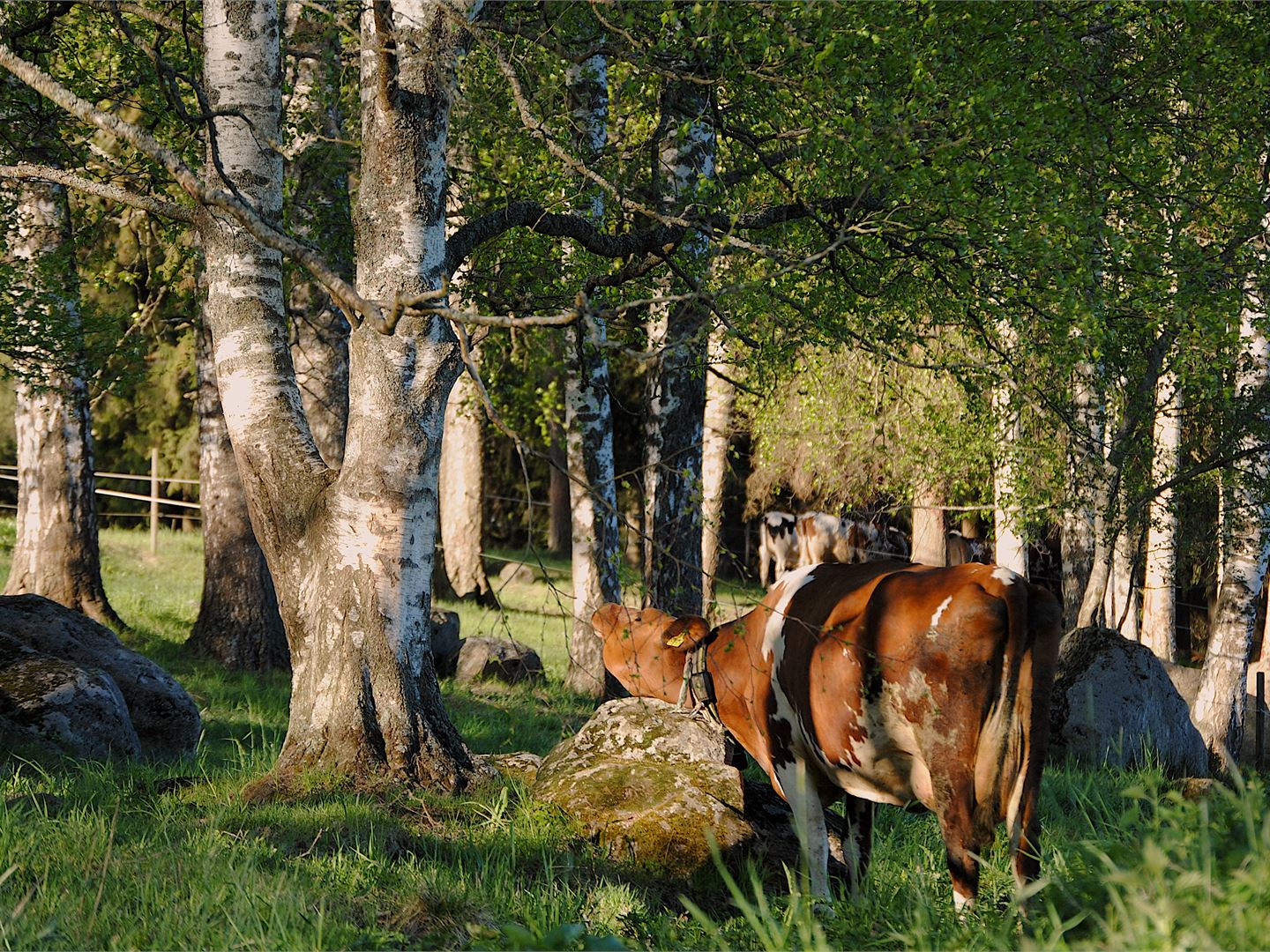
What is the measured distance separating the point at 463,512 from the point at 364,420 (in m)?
17.2

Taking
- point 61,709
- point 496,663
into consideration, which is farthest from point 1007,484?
point 61,709

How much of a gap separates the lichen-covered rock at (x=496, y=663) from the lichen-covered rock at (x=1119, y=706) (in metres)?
6.35

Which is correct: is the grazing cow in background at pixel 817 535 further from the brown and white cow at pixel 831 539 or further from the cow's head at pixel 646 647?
the cow's head at pixel 646 647

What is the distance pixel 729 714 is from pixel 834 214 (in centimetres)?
429

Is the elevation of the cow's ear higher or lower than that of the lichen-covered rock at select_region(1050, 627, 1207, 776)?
higher

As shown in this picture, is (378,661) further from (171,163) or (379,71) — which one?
(379,71)

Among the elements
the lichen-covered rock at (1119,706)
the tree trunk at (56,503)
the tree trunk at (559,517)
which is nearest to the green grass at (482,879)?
the lichen-covered rock at (1119,706)

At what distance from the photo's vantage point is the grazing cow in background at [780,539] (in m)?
33.2

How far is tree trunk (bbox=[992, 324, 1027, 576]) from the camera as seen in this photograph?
14938mm

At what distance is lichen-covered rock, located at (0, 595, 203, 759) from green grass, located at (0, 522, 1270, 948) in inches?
22.7

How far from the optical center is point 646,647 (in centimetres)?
675

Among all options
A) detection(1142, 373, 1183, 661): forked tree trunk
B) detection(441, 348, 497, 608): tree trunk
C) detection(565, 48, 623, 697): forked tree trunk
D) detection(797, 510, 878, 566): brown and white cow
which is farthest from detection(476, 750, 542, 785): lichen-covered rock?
detection(797, 510, 878, 566): brown and white cow

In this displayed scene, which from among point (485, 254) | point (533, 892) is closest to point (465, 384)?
point (485, 254)

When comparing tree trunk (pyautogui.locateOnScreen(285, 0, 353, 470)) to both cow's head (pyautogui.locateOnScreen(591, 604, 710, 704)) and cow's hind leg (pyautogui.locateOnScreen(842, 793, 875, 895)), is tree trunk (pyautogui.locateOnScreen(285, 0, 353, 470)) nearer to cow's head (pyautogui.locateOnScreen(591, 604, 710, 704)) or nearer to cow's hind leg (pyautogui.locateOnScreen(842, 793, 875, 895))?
cow's head (pyautogui.locateOnScreen(591, 604, 710, 704))
